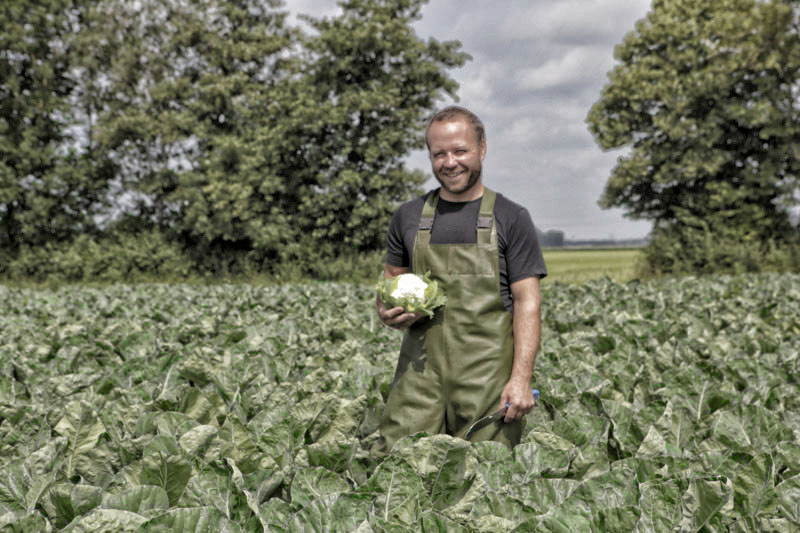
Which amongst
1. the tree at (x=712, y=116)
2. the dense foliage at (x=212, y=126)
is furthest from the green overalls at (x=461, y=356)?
the tree at (x=712, y=116)

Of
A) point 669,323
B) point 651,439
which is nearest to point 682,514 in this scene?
point 651,439

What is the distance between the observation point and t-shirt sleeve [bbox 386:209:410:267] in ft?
9.21

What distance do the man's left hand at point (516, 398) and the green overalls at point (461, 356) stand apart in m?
0.05

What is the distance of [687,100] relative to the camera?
26.5m

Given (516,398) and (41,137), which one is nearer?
(516,398)

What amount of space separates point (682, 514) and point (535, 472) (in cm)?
52

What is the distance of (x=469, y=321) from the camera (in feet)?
8.22

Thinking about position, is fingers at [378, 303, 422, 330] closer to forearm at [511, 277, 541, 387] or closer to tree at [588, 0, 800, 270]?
forearm at [511, 277, 541, 387]

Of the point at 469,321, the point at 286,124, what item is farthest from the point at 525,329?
the point at 286,124

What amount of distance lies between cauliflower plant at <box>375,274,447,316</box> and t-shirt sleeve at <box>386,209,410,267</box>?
353 mm

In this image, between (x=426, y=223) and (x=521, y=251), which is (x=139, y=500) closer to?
(x=426, y=223)

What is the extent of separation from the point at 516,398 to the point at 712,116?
29.4 m

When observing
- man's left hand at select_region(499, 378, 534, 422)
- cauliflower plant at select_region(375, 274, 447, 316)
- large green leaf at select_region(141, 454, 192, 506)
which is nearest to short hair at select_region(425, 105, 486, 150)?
cauliflower plant at select_region(375, 274, 447, 316)

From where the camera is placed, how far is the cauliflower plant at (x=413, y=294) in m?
2.38
